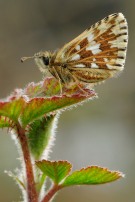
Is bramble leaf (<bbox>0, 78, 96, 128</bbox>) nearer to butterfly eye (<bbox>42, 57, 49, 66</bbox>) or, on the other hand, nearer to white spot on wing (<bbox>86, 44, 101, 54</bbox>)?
butterfly eye (<bbox>42, 57, 49, 66</bbox>)

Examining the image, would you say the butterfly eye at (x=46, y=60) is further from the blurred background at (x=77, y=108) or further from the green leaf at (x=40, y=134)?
the blurred background at (x=77, y=108)

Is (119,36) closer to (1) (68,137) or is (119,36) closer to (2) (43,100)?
(2) (43,100)

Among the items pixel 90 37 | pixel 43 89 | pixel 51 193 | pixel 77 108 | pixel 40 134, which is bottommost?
pixel 51 193

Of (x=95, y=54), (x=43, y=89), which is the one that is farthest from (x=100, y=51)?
(x=43, y=89)

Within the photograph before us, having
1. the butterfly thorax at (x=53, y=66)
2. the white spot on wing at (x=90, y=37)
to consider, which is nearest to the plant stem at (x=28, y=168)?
the butterfly thorax at (x=53, y=66)

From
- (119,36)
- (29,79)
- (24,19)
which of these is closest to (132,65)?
(29,79)

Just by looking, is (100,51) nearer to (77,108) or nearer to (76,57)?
(76,57)
